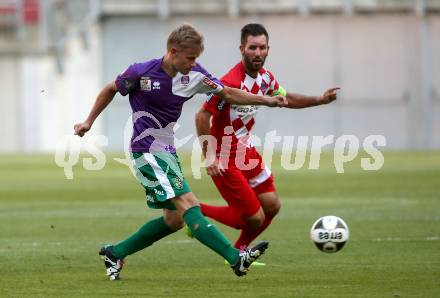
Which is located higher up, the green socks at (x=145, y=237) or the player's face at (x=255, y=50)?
the player's face at (x=255, y=50)

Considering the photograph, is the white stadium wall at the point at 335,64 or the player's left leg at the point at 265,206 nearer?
the player's left leg at the point at 265,206

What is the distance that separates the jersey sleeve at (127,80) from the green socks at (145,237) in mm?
1213

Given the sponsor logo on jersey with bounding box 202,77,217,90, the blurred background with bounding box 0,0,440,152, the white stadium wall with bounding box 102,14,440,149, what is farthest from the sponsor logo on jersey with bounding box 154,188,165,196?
the white stadium wall with bounding box 102,14,440,149

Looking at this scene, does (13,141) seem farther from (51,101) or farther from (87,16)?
(87,16)

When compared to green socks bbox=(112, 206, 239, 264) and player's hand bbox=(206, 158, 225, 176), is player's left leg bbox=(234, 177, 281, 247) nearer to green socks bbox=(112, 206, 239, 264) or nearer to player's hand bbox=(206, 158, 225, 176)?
player's hand bbox=(206, 158, 225, 176)

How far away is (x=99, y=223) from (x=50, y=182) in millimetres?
9439

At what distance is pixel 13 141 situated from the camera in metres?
44.3

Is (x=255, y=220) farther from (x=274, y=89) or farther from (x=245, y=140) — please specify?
(x=274, y=89)

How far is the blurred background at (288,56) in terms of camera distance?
4216 centimetres

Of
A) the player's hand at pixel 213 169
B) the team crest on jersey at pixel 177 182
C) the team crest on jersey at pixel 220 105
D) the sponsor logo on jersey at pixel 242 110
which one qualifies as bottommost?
the team crest on jersey at pixel 177 182

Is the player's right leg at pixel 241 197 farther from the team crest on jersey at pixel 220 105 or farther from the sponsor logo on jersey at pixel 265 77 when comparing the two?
the sponsor logo on jersey at pixel 265 77

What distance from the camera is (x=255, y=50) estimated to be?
36.6ft

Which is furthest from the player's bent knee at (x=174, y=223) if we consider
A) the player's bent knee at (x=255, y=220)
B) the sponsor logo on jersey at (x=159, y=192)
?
the player's bent knee at (x=255, y=220)

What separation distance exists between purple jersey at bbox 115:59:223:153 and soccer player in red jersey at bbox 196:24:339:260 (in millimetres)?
930
